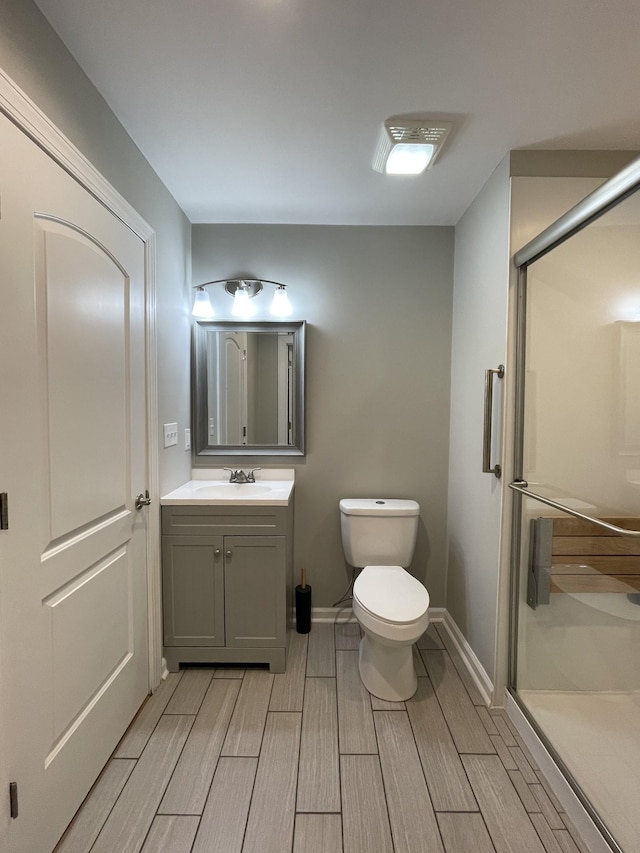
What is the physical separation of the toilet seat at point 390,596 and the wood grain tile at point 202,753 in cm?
A: 74

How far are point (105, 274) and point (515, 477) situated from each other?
178 centimetres

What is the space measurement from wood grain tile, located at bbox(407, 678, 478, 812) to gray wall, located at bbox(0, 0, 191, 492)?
1.53 m

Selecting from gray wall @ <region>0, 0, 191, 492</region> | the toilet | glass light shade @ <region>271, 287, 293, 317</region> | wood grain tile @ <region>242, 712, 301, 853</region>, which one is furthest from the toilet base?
glass light shade @ <region>271, 287, 293, 317</region>

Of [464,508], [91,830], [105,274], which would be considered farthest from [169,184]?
[91,830]

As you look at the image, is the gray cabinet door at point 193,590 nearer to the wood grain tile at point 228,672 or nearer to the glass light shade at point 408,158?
the wood grain tile at point 228,672

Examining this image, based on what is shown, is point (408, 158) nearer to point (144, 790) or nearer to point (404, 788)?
point (404, 788)

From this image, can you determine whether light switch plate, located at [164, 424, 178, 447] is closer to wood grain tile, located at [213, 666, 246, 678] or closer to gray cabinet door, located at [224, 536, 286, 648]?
gray cabinet door, located at [224, 536, 286, 648]

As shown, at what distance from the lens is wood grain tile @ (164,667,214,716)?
1856 mm

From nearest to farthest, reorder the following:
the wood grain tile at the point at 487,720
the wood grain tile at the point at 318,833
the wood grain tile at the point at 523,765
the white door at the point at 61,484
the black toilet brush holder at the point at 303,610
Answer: the white door at the point at 61,484 → the wood grain tile at the point at 318,833 → the wood grain tile at the point at 523,765 → the wood grain tile at the point at 487,720 → the black toilet brush holder at the point at 303,610

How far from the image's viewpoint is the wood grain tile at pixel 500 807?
129cm

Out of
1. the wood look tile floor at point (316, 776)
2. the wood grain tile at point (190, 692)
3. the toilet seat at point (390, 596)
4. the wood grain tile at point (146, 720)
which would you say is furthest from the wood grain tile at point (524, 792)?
the wood grain tile at point (146, 720)

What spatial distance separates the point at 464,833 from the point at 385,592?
85cm

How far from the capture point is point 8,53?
1.05m

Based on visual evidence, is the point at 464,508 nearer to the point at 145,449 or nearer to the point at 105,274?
the point at 145,449
